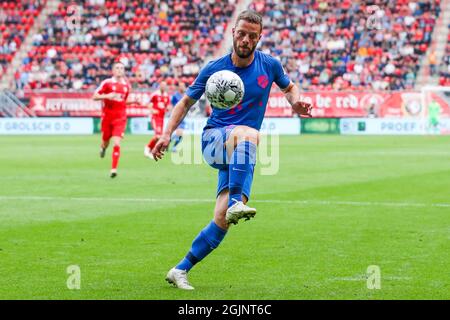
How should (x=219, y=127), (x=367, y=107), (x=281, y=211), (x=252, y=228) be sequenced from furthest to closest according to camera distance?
(x=367, y=107), (x=281, y=211), (x=252, y=228), (x=219, y=127)

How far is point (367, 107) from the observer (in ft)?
157

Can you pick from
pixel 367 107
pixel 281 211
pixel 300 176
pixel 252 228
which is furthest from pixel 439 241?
pixel 367 107

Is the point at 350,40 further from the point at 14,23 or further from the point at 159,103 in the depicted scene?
the point at 159,103

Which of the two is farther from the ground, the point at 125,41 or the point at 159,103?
the point at 125,41

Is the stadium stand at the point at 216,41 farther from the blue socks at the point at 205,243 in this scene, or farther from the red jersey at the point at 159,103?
the blue socks at the point at 205,243

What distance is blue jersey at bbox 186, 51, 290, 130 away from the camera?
838cm

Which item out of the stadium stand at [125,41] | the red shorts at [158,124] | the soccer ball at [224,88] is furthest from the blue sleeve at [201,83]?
the stadium stand at [125,41]

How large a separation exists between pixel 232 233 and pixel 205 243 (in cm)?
381

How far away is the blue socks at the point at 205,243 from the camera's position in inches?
326

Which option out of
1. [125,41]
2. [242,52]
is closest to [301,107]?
[242,52]

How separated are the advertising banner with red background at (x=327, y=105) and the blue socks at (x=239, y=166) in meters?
38.5

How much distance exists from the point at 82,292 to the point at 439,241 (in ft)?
15.9

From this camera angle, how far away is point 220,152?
8.29m

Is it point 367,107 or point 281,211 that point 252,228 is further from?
point 367,107
